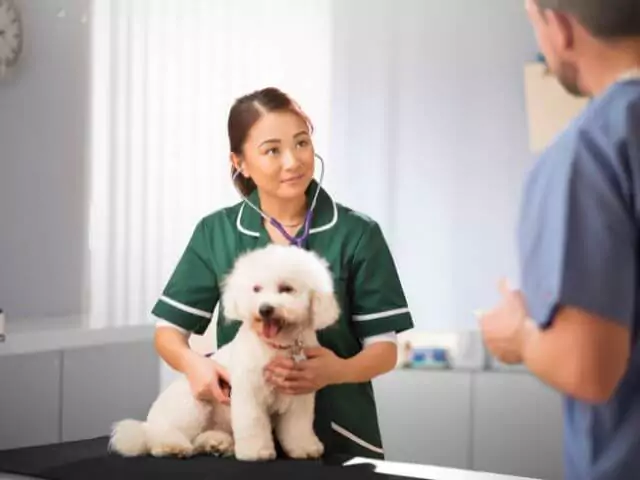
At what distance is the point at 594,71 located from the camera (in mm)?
985

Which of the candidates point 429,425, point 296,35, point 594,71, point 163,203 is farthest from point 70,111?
point 594,71

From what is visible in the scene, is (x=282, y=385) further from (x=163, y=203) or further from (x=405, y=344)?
(x=163, y=203)

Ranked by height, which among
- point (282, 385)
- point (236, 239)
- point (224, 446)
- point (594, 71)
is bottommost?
point (224, 446)

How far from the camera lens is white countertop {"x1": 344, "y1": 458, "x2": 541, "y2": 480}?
4.87 ft

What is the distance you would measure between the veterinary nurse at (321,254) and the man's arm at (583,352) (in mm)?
654

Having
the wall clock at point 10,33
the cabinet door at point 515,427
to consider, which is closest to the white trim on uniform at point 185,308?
the cabinet door at point 515,427

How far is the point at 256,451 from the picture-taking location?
1530 mm

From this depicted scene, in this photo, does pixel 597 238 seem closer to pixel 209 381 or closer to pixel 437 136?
pixel 437 136

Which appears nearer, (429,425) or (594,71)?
(594,71)

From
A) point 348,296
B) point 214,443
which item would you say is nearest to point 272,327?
point 348,296

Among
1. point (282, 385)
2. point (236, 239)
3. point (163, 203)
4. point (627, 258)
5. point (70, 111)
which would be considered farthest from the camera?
point (70, 111)

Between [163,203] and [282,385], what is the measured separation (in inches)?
19.4

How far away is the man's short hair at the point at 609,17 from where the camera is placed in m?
0.95

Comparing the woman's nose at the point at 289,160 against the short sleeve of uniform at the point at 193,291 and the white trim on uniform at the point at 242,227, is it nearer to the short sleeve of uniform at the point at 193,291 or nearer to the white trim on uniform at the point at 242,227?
the white trim on uniform at the point at 242,227
